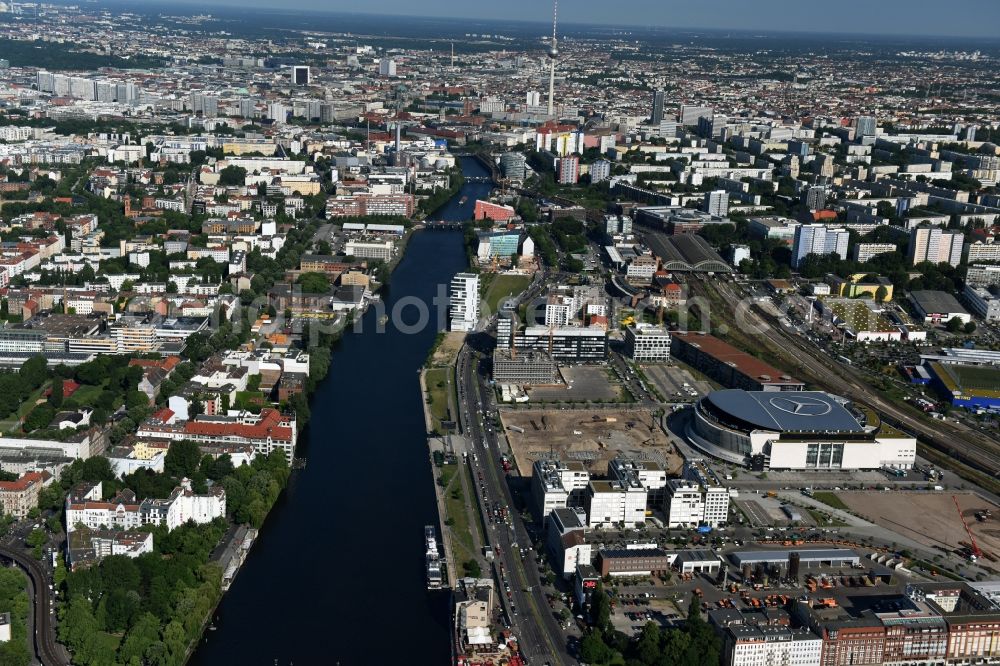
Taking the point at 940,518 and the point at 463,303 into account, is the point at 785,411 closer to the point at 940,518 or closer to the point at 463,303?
the point at 940,518

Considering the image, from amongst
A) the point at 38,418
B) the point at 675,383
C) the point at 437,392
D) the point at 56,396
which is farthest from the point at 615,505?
the point at 56,396

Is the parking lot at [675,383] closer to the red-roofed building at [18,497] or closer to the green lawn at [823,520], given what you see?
the green lawn at [823,520]

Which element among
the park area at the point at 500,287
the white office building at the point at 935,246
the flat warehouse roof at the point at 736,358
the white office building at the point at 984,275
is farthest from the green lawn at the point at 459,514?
the white office building at the point at 935,246

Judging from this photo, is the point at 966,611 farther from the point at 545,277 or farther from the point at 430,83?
the point at 430,83

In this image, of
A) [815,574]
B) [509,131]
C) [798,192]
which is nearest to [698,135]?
[509,131]

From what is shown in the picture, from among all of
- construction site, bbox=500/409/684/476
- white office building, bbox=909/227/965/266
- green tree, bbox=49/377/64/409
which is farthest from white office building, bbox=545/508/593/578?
white office building, bbox=909/227/965/266

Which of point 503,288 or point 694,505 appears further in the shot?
point 503,288
